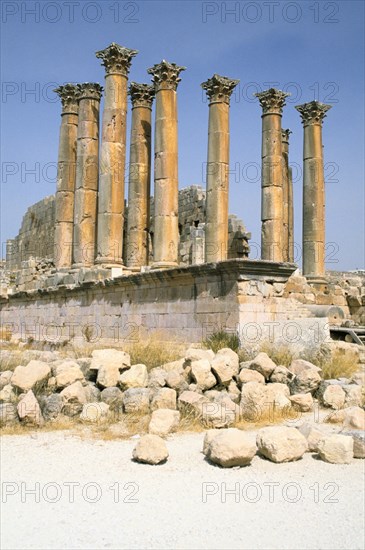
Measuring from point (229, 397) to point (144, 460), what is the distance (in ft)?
7.32

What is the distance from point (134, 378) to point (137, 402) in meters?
0.56

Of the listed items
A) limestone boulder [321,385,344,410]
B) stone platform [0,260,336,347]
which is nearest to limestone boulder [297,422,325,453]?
limestone boulder [321,385,344,410]

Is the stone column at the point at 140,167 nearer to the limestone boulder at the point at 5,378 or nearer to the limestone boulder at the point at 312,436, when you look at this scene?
the limestone boulder at the point at 5,378

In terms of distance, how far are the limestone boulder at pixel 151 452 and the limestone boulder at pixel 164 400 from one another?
5.26 feet

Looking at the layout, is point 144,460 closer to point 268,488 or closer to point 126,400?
point 268,488

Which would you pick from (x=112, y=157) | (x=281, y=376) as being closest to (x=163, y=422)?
(x=281, y=376)

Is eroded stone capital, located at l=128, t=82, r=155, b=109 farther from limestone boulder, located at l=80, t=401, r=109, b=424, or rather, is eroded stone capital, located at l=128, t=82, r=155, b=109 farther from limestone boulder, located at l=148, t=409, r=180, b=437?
limestone boulder, located at l=148, t=409, r=180, b=437

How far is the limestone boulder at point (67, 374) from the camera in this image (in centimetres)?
762

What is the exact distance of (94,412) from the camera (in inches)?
281

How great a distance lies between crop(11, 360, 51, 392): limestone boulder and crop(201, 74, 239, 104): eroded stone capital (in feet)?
41.2

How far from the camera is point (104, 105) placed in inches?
682

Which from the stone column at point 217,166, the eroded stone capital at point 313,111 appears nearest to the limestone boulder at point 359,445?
the stone column at point 217,166

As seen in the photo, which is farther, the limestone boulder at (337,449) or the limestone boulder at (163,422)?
the limestone boulder at (163,422)

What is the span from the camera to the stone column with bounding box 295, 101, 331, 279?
21203 millimetres
